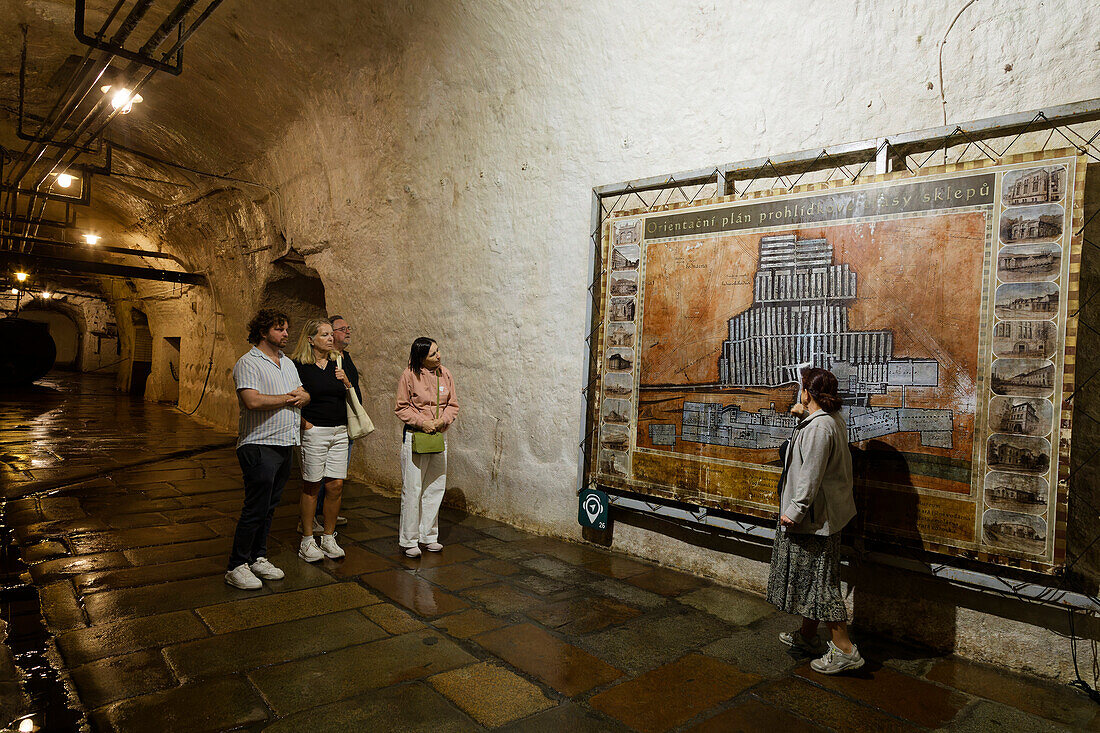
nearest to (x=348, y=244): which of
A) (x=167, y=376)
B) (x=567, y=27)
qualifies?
(x=567, y=27)

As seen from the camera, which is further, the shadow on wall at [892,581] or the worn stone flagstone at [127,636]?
the shadow on wall at [892,581]

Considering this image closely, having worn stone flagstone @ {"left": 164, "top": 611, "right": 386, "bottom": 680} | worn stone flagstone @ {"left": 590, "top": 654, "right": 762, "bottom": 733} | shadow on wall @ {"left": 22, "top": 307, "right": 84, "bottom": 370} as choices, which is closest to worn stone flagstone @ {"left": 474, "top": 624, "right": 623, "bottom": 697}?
worn stone flagstone @ {"left": 590, "top": 654, "right": 762, "bottom": 733}

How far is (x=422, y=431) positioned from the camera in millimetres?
4434

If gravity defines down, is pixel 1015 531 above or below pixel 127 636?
above

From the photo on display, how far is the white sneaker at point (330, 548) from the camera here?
4.27 meters

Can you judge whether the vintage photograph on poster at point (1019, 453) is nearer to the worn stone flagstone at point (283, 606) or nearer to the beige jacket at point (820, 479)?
the beige jacket at point (820, 479)

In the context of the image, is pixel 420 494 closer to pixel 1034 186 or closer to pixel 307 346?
pixel 307 346

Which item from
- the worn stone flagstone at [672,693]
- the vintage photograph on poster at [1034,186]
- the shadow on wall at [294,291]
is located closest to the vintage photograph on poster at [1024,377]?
the vintage photograph on poster at [1034,186]

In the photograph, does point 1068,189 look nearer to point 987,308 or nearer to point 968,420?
point 987,308

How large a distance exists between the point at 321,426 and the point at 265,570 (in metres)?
0.93

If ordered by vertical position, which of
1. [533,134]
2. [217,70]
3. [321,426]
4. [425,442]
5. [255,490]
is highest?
[217,70]

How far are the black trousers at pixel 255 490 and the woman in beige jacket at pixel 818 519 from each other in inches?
106

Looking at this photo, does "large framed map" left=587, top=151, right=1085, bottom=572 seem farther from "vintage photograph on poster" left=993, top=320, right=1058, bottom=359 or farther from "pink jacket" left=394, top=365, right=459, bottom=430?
"pink jacket" left=394, top=365, right=459, bottom=430

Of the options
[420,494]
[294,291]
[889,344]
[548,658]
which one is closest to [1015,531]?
[889,344]
